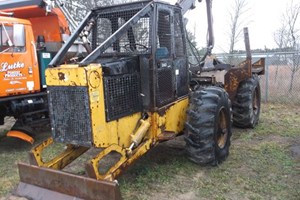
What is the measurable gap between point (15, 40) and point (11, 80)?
794 millimetres

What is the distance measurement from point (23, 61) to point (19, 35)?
52 centimetres

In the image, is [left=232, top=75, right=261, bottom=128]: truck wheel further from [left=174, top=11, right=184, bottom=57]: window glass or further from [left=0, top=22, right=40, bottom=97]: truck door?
[left=0, top=22, right=40, bottom=97]: truck door

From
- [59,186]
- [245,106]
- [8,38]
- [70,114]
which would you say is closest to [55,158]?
[59,186]

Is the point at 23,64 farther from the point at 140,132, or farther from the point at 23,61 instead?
the point at 140,132

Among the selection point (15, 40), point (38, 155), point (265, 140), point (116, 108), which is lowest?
point (265, 140)

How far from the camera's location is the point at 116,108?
4410 mm

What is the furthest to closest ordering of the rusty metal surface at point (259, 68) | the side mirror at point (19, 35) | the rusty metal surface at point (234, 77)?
the rusty metal surface at point (259, 68) → the rusty metal surface at point (234, 77) → the side mirror at point (19, 35)

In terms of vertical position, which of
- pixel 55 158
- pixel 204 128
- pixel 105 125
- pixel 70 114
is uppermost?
pixel 70 114

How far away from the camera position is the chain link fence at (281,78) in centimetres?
1145

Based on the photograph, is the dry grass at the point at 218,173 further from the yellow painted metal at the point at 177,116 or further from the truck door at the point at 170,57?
the truck door at the point at 170,57

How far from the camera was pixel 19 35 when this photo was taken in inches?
273

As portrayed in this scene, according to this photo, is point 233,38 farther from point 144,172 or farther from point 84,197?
point 84,197

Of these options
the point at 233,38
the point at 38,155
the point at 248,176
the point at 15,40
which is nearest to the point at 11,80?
the point at 15,40

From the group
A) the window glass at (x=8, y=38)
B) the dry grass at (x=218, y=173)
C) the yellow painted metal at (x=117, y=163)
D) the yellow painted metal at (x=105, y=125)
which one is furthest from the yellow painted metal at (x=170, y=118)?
the window glass at (x=8, y=38)
